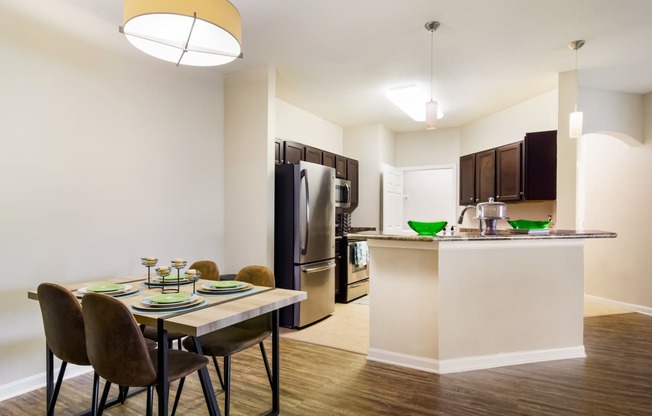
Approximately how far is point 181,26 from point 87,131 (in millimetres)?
1420

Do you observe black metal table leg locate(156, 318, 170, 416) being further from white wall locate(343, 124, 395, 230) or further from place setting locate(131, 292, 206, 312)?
white wall locate(343, 124, 395, 230)

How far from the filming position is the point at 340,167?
18.7 ft

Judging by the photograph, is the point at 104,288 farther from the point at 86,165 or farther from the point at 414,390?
the point at 414,390

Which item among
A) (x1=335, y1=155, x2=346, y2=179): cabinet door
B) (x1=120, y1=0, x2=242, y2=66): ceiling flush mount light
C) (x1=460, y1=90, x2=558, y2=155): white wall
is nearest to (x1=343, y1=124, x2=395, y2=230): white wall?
(x1=335, y1=155, x2=346, y2=179): cabinet door

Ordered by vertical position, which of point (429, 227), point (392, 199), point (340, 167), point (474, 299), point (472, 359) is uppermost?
point (340, 167)

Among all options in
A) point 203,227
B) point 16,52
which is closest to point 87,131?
point 16,52

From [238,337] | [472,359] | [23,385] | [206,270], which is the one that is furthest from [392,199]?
[23,385]

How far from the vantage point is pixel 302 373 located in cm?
280

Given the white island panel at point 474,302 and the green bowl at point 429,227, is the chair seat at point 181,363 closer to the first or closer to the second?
the white island panel at point 474,302

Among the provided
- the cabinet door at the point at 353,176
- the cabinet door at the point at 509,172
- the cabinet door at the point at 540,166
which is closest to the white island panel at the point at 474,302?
the cabinet door at the point at 540,166

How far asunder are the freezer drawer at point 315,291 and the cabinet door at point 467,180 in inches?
105

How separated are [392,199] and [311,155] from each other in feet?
7.29

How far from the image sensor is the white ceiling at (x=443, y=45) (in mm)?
2789

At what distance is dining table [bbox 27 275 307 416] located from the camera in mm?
1571
